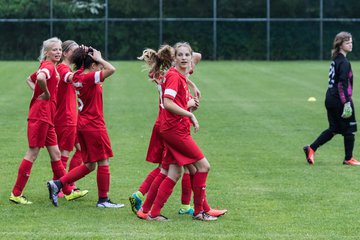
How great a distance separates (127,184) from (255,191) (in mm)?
1533

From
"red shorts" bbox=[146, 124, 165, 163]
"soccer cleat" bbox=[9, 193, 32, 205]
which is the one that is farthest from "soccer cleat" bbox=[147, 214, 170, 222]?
"soccer cleat" bbox=[9, 193, 32, 205]

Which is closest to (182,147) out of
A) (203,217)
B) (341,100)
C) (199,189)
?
(199,189)

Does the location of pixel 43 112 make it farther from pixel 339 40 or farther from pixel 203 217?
pixel 339 40

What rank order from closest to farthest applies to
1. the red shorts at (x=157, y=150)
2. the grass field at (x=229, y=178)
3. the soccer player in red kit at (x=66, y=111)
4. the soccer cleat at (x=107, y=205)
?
the grass field at (x=229, y=178), the red shorts at (x=157, y=150), the soccer cleat at (x=107, y=205), the soccer player in red kit at (x=66, y=111)

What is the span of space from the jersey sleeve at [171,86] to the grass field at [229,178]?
1.16 m

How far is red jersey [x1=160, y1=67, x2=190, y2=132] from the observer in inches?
328

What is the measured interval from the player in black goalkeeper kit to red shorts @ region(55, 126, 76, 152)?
387 cm

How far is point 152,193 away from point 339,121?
466 centimetres

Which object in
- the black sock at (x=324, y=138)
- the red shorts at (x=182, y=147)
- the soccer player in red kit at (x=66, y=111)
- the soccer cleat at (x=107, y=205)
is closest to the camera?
the red shorts at (x=182, y=147)

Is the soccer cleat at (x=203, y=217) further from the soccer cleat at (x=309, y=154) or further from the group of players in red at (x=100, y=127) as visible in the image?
the soccer cleat at (x=309, y=154)

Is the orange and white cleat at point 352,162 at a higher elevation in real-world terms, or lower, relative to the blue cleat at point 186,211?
lower

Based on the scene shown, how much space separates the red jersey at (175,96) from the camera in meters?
8.32

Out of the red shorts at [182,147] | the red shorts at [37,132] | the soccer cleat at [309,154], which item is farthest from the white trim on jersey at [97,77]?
the soccer cleat at [309,154]

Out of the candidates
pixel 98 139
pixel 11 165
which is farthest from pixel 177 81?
pixel 11 165
